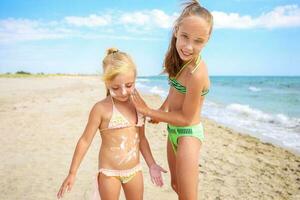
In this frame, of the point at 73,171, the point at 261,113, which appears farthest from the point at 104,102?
the point at 261,113

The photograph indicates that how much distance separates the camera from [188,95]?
3.22 meters

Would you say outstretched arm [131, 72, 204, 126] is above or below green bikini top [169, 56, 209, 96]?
below

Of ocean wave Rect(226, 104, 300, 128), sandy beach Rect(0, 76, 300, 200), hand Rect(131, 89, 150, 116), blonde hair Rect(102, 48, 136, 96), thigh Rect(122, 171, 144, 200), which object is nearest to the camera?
blonde hair Rect(102, 48, 136, 96)

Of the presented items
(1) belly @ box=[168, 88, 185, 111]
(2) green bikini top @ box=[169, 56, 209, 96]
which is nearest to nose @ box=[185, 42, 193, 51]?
(2) green bikini top @ box=[169, 56, 209, 96]

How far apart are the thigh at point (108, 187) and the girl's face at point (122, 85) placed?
66 centimetres

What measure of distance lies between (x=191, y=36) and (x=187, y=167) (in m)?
1.05

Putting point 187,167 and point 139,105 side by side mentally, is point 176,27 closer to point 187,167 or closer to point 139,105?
point 139,105

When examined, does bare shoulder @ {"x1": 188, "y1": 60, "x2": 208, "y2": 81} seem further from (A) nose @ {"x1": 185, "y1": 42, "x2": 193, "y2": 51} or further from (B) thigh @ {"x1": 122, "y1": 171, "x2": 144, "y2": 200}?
(B) thigh @ {"x1": 122, "y1": 171, "x2": 144, "y2": 200}

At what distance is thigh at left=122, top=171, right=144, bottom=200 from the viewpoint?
3355 millimetres

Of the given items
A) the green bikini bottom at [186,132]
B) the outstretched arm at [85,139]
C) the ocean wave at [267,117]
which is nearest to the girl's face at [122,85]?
the outstretched arm at [85,139]

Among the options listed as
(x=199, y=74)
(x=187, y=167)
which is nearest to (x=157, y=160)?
(x=187, y=167)

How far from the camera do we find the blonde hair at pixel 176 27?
320 centimetres

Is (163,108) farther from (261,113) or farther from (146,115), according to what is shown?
(261,113)

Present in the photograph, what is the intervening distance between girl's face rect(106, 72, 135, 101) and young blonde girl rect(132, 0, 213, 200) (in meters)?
0.08
